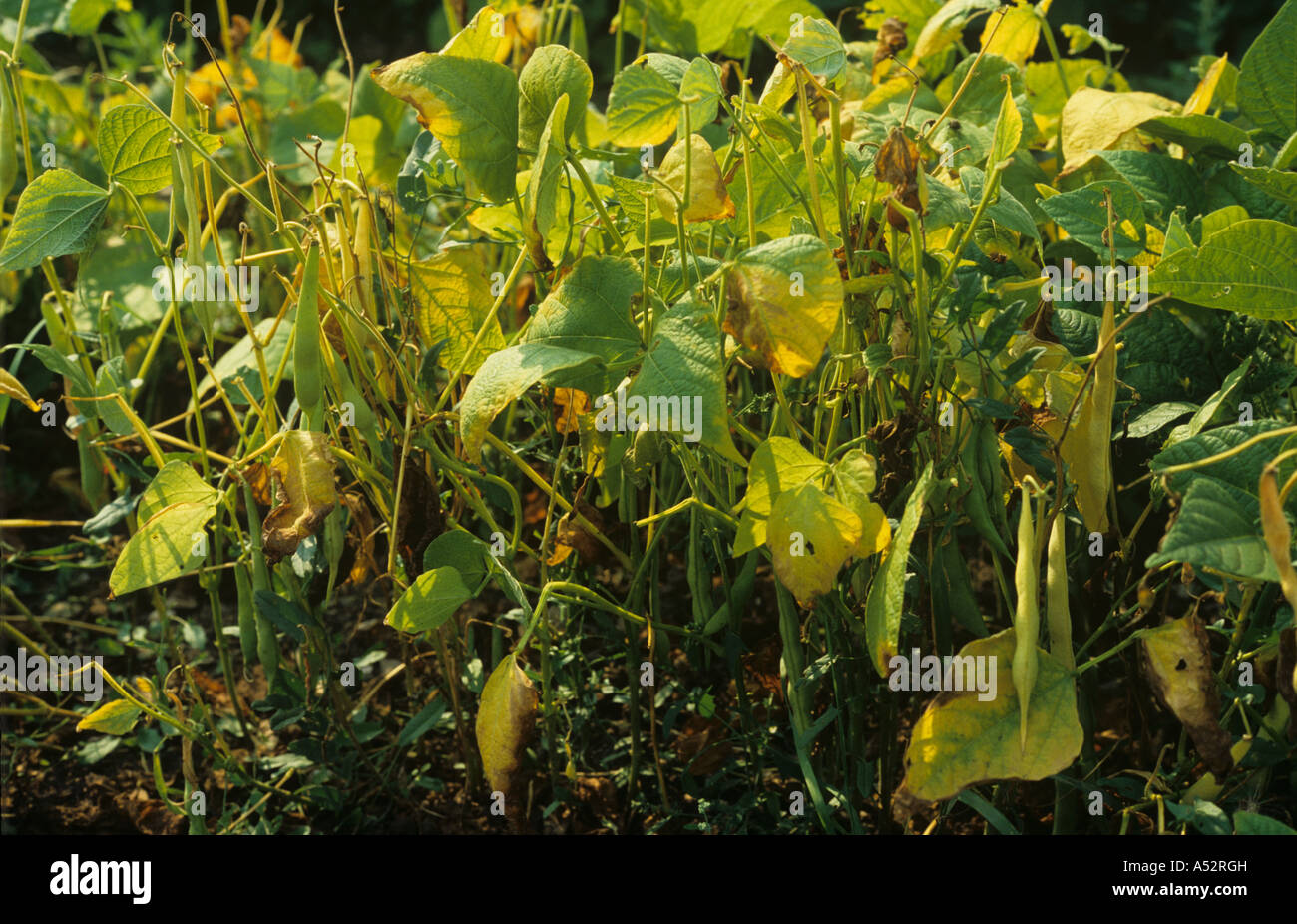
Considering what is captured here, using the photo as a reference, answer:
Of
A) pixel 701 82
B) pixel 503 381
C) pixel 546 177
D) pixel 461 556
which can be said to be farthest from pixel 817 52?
pixel 461 556

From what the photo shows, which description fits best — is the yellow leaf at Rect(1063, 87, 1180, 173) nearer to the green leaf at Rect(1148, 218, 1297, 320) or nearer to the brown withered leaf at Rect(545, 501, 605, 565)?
the green leaf at Rect(1148, 218, 1297, 320)

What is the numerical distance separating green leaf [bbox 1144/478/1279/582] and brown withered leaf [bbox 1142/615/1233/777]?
0.09 meters

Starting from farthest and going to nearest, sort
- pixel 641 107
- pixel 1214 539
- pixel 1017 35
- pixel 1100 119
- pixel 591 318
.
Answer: pixel 1017 35, pixel 1100 119, pixel 641 107, pixel 591 318, pixel 1214 539

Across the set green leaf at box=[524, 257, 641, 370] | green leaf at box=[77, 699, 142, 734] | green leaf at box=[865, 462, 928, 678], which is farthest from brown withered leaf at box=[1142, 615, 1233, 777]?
green leaf at box=[77, 699, 142, 734]

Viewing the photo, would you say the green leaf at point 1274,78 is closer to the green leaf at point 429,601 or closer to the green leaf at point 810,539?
the green leaf at point 810,539

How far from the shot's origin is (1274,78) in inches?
35.3

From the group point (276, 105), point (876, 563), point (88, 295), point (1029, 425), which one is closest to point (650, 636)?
point (876, 563)

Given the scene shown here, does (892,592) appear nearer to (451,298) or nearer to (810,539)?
(810,539)

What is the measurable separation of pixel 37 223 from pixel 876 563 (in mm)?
627

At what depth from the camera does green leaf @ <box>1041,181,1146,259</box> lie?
0.79 meters

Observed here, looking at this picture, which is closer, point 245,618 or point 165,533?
point 165,533

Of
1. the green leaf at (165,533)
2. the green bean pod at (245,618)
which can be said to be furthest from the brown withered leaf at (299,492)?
the green bean pod at (245,618)

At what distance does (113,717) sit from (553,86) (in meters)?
0.57
